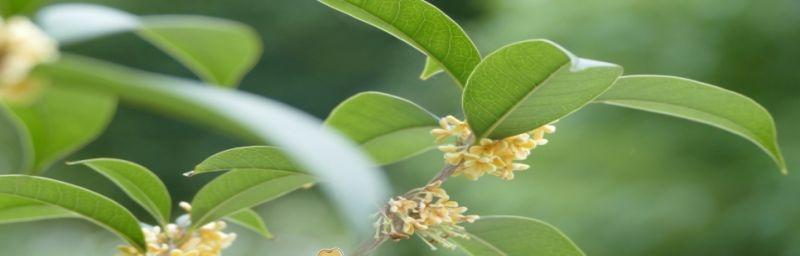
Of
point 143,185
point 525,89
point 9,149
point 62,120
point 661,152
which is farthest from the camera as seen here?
point 9,149

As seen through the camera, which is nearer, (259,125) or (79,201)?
(259,125)

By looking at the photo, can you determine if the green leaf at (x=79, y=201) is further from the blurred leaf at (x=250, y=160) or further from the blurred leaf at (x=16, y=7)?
the blurred leaf at (x=16, y=7)

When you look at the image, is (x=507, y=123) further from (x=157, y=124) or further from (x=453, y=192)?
(x=157, y=124)

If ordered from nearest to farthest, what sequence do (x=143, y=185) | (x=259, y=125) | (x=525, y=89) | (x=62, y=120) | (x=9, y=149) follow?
(x=259, y=125) → (x=62, y=120) → (x=525, y=89) → (x=143, y=185) → (x=9, y=149)

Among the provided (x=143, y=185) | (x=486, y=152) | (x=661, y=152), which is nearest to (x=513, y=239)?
(x=486, y=152)

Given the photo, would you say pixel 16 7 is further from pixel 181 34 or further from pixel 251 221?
pixel 251 221

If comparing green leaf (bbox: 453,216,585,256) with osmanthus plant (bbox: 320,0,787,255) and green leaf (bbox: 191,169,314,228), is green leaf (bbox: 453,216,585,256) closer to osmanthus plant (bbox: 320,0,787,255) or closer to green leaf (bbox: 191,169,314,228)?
osmanthus plant (bbox: 320,0,787,255)

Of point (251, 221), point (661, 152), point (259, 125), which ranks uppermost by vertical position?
point (259, 125)

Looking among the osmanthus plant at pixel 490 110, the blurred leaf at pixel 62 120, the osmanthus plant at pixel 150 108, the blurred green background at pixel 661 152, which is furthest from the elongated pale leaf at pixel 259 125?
the blurred green background at pixel 661 152
